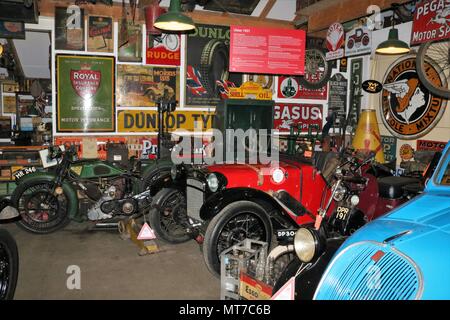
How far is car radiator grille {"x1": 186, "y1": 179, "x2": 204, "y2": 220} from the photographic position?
13.7ft

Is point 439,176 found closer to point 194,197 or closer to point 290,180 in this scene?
point 290,180

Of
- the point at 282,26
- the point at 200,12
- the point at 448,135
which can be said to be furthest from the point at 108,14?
the point at 448,135

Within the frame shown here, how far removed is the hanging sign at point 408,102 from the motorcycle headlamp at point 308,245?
4.85 metres

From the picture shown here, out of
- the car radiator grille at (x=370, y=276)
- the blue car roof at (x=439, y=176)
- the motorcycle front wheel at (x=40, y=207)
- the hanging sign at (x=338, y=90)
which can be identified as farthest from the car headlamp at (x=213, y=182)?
the hanging sign at (x=338, y=90)

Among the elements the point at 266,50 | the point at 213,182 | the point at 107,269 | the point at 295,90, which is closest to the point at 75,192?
the point at 107,269

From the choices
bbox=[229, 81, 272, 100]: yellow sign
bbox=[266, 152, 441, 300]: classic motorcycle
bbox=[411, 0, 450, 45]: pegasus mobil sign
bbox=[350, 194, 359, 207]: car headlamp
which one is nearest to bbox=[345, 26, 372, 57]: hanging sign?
bbox=[411, 0, 450, 45]: pegasus mobil sign

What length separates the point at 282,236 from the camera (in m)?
3.88

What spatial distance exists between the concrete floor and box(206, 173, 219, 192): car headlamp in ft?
2.77

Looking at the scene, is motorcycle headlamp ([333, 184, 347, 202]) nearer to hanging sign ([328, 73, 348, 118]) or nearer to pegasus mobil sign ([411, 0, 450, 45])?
pegasus mobil sign ([411, 0, 450, 45])

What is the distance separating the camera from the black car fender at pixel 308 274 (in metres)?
2.21

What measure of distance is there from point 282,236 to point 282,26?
517 cm

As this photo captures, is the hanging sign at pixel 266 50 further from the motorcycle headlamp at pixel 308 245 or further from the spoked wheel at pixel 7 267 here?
the motorcycle headlamp at pixel 308 245

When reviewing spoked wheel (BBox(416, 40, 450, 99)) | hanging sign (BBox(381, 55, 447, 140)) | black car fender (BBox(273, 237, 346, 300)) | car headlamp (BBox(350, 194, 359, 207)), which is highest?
spoked wheel (BBox(416, 40, 450, 99))

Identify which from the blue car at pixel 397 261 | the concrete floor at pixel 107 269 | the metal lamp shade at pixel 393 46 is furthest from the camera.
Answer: the metal lamp shade at pixel 393 46
